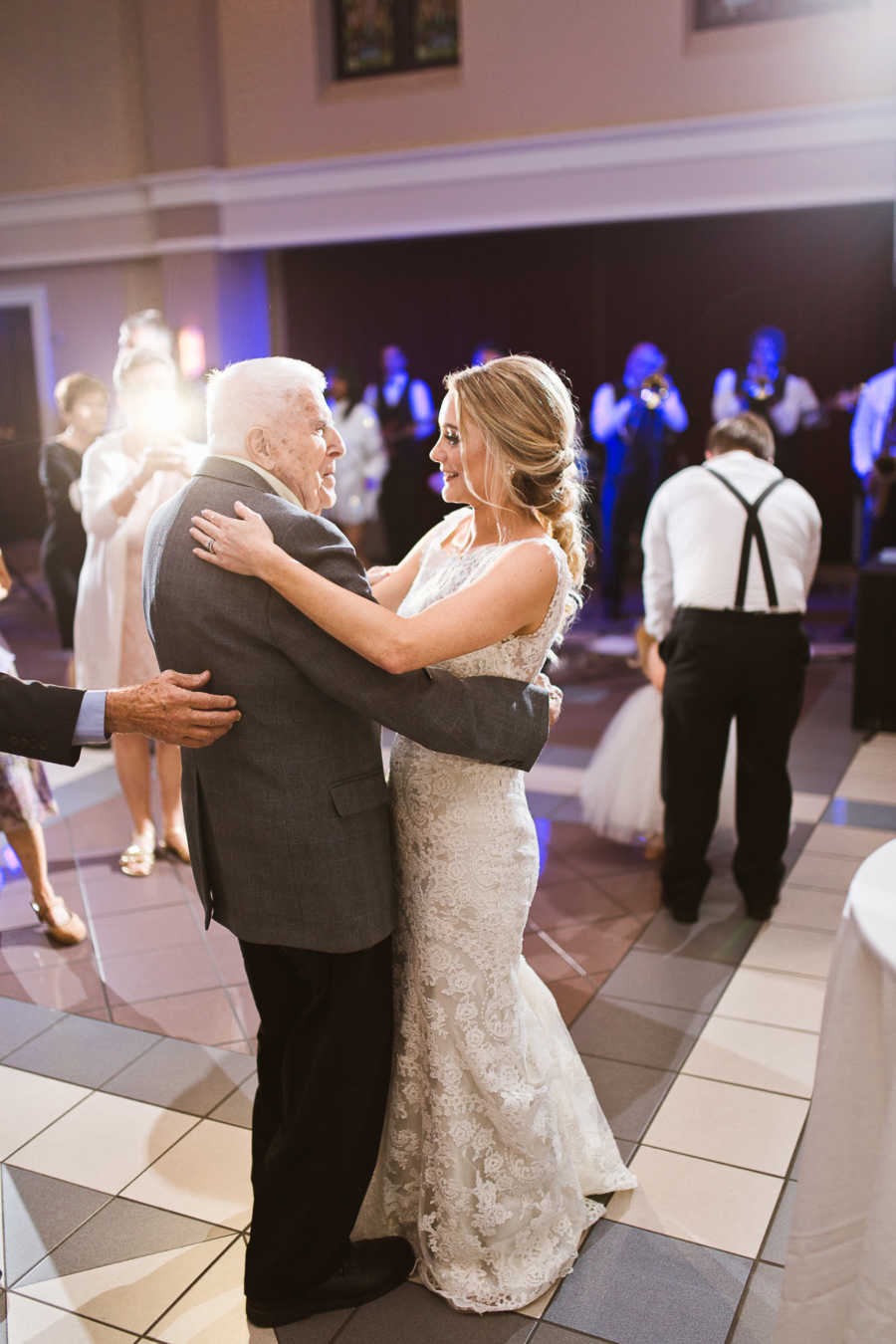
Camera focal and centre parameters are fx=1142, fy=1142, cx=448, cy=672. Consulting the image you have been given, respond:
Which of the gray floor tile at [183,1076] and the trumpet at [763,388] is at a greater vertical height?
the trumpet at [763,388]

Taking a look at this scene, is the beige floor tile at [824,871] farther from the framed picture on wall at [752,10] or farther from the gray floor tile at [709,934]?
the framed picture on wall at [752,10]

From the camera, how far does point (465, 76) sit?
817 centimetres

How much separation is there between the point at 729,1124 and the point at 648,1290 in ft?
1.85

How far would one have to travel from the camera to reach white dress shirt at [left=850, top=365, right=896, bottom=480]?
686 centimetres

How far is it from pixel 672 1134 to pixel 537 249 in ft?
28.0

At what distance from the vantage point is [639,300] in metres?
9.46

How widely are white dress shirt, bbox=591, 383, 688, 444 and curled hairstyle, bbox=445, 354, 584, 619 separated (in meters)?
6.42

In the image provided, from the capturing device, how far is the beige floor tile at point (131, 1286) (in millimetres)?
2041

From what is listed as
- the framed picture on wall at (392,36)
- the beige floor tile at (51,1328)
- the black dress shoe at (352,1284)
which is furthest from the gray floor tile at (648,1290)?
the framed picture on wall at (392,36)

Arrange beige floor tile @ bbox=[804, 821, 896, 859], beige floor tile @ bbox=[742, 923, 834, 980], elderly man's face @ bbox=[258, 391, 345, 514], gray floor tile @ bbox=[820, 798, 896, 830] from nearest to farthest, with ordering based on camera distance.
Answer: elderly man's face @ bbox=[258, 391, 345, 514] → beige floor tile @ bbox=[742, 923, 834, 980] → beige floor tile @ bbox=[804, 821, 896, 859] → gray floor tile @ bbox=[820, 798, 896, 830]

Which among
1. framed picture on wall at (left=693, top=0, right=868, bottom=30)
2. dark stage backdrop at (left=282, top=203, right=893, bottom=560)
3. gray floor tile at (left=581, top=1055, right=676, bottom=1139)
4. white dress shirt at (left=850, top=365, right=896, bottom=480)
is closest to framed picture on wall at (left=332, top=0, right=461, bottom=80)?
dark stage backdrop at (left=282, top=203, right=893, bottom=560)

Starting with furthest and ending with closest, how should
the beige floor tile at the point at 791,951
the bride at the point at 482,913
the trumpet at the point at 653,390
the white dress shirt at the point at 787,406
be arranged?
the white dress shirt at the point at 787,406 < the trumpet at the point at 653,390 < the beige floor tile at the point at 791,951 < the bride at the point at 482,913

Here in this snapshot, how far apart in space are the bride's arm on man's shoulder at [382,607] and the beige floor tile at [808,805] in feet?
9.42

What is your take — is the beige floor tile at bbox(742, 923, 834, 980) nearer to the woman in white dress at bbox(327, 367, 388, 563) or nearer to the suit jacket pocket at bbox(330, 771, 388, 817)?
the suit jacket pocket at bbox(330, 771, 388, 817)
